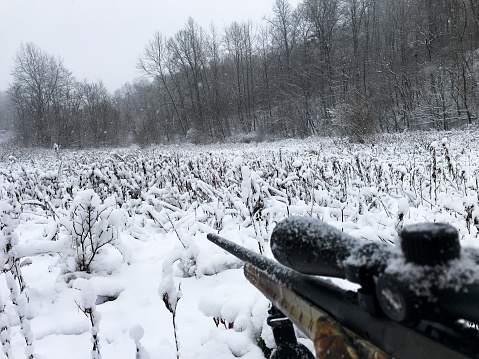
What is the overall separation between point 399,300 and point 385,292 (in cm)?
3

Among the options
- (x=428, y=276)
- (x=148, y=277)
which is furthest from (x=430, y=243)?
(x=148, y=277)

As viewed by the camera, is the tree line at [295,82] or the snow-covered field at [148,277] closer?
the snow-covered field at [148,277]

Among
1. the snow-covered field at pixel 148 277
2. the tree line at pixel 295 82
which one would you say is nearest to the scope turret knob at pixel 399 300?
the snow-covered field at pixel 148 277

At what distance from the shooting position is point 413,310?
43cm

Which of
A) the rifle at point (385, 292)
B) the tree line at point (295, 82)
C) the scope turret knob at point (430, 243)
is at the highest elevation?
the tree line at point (295, 82)

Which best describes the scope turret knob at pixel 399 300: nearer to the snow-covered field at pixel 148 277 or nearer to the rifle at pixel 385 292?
the rifle at pixel 385 292

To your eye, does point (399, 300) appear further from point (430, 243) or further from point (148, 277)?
point (148, 277)

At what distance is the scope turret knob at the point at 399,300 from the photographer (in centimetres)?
42

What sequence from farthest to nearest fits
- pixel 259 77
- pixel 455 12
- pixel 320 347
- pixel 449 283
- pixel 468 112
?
pixel 259 77 < pixel 455 12 < pixel 468 112 < pixel 320 347 < pixel 449 283

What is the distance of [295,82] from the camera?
30406 mm

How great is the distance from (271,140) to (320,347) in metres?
27.0

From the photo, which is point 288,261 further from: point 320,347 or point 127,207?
point 127,207

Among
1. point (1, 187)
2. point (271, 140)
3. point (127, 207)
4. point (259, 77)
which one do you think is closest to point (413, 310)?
point (127, 207)

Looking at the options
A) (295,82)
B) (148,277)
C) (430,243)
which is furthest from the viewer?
(295,82)
